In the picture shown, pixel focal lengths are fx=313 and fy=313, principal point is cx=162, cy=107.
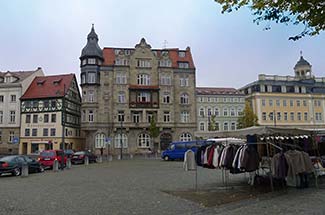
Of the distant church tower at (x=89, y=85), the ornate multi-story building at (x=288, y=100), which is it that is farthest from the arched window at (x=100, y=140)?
the ornate multi-story building at (x=288, y=100)

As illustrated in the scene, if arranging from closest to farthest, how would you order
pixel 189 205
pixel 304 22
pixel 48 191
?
1. pixel 304 22
2. pixel 189 205
3. pixel 48 191

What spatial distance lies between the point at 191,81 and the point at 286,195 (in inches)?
1854

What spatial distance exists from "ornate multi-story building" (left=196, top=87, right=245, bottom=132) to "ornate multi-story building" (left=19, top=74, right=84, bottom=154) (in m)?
30.0

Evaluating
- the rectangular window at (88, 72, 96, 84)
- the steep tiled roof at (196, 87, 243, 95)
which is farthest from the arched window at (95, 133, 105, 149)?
the steep tiled roof at (196, 87, 243, 95)

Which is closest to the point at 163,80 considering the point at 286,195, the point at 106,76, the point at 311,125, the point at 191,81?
the point at 191,81

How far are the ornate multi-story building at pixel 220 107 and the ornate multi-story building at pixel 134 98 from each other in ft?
55.1

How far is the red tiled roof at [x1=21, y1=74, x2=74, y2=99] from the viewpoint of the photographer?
54384mm

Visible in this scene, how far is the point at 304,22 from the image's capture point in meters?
7.79

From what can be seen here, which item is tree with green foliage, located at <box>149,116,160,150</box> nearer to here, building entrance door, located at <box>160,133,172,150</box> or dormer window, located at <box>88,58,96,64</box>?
building entrance door, located at <box>160,133,172,150</box>

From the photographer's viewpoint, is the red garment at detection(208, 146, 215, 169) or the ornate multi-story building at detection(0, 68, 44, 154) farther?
the ornate multi-story building at detection(0, 68, 44, 154)

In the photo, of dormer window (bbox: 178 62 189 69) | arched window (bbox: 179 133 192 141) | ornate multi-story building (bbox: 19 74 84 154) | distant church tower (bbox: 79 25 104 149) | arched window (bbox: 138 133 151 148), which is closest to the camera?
ornate multi-story building (bbox: 19 74 84 154)

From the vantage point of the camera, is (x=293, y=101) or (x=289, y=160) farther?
(x=293, y=101)

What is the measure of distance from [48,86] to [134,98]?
15.9 meters

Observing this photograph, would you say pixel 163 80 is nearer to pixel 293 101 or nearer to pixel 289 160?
pixel 293 101
